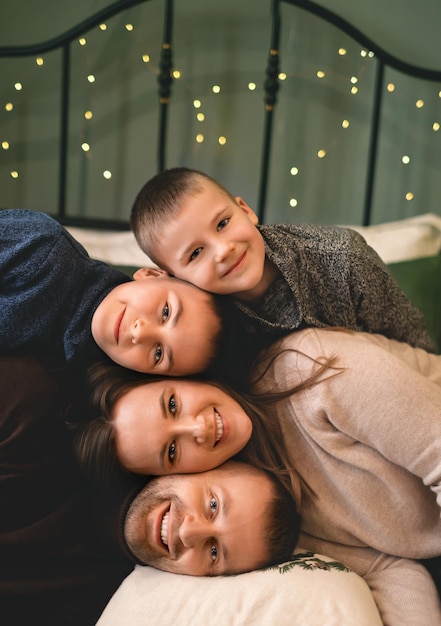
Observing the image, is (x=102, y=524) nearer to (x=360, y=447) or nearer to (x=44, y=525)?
(x=44, y=525)

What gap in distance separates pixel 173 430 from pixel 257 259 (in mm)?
226

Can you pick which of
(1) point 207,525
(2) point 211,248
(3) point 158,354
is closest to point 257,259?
(2) point 211,248

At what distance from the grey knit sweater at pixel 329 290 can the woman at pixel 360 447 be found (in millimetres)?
43

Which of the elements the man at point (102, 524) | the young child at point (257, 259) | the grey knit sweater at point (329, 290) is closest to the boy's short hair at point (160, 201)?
the young child at point (257, 259)

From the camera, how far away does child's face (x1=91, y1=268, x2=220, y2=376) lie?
0.70 metres

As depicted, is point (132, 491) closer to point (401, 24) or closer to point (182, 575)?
point (182, 575)

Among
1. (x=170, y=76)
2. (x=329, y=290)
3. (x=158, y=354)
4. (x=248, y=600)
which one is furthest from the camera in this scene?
(x=170, y=76)

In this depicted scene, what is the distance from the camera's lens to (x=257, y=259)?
78 cm

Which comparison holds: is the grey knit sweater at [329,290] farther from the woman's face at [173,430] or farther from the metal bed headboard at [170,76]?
the metal bed headboard at [170,76]

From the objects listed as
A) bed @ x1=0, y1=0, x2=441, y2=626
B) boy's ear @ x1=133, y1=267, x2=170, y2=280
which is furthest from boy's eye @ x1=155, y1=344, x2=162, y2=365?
bed @ x1=0, y1=0, x2=441, y2=626

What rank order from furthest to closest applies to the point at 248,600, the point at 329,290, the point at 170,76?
1. the point at 170,76
2. the point at 329,290
3. the point at 248,600

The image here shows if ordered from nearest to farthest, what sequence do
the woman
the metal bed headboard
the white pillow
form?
the white pillow → the woman → the metal bed headboard

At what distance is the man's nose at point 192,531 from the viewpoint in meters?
0.62

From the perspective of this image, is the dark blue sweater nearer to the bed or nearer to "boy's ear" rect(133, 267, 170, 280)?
"boy's ear" rect(133, 267, 170, 280)
